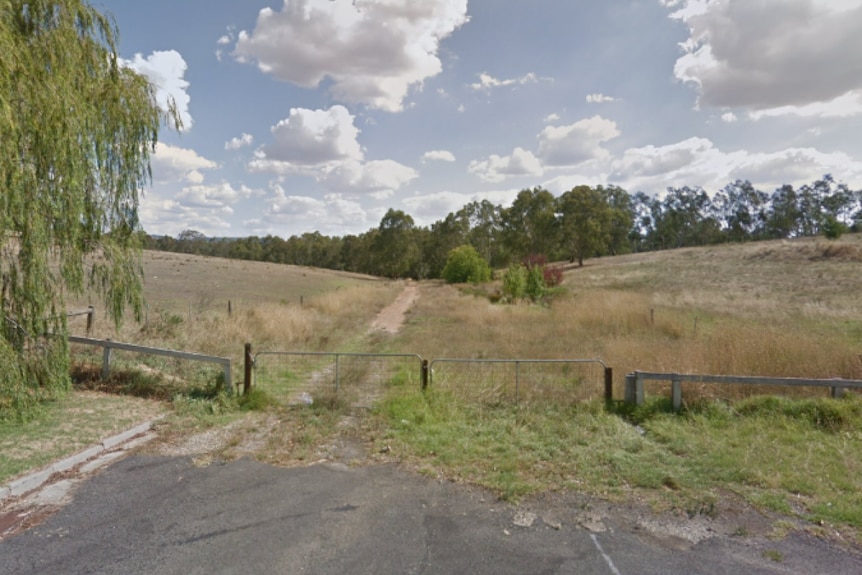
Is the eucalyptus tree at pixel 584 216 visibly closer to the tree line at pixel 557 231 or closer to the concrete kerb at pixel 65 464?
the tree line at pixel 557 231

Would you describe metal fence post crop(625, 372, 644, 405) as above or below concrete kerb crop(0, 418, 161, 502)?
above

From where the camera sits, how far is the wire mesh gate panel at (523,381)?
7.30 m

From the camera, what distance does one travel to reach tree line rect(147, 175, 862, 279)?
5500cm

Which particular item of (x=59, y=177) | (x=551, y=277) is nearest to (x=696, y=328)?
(x=59, y=177)

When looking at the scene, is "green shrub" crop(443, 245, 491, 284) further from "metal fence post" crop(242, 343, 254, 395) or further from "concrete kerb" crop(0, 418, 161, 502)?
"concrete kerb" crop(0, 418, 161, 502)

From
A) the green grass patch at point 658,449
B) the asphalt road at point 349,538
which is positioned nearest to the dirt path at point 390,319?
the green grass patch at point 658,449

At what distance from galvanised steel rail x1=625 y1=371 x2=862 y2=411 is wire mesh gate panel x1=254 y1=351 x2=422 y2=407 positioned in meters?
3.73

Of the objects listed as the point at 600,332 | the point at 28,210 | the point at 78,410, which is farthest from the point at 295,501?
the point at 600,332

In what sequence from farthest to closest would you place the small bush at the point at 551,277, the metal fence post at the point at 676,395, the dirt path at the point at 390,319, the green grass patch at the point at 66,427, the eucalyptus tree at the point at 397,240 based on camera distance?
the eucalyptus tree at the point at 397,240 → the small bush at the point at 551,277 → the dirt path at the point at 390,319 → the metal fence post at the point at 676,395 → the green grass patch at the point at 66,427

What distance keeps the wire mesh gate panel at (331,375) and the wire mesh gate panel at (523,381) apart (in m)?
0.82

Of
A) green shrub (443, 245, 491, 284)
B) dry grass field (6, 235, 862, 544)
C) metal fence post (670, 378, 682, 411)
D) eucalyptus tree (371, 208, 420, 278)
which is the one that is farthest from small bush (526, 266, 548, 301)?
eucalyptus tree (371, 208, 420, 278)

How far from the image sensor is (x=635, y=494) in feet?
14.4

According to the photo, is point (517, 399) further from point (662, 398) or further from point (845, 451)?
point (845, 451)

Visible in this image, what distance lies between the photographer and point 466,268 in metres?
47.0
